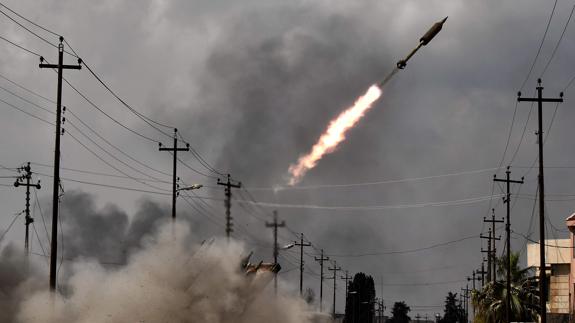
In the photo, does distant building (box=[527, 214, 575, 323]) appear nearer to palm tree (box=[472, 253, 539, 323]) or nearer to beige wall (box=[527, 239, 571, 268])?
beige wall (box=[527, 239, 571, 268])

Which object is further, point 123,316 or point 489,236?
point 489,236

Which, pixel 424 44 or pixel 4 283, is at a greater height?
pixel 424 44

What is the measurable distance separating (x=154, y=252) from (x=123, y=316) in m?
3.95

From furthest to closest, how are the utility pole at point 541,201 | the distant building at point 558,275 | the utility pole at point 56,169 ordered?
the distant building at point 558,275 → the utility pole at point 541,201 → the utility pole at point 56,169

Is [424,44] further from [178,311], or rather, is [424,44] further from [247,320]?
[247,320]

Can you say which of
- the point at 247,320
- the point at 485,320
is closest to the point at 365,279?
the point at 485,320

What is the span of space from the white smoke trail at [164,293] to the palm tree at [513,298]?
44134mm

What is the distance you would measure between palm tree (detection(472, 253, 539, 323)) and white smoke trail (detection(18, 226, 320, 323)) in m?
44.1

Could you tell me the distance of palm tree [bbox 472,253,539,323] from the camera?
8725 cm

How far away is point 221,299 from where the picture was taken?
1863 inches

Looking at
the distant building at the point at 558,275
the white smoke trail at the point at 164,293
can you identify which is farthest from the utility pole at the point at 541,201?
the distant building at the point at 558,275

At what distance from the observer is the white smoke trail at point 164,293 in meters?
→ 42.7

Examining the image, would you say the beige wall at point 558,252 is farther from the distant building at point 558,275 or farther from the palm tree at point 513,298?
the palm tree at point 513,298

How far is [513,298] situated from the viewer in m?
87.9
